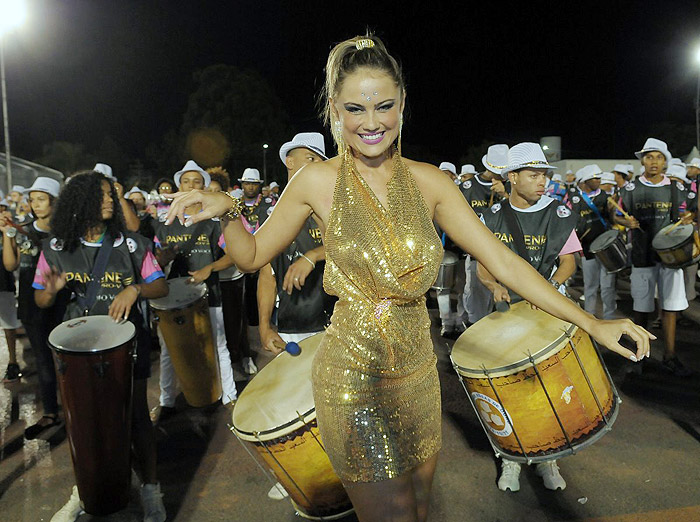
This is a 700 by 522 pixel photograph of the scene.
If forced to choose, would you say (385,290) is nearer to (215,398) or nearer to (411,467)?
(411,467)

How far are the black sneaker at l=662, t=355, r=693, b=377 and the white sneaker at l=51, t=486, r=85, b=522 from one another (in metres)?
5.67

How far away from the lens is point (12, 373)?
21.0 ft

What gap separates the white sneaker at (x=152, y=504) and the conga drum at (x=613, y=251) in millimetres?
5555

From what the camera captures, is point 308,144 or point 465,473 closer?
point 465,473

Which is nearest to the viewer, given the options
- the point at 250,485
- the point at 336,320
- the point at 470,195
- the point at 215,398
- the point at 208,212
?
the point at 208,212

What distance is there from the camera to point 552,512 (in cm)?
335

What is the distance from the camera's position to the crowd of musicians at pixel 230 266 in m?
3.59

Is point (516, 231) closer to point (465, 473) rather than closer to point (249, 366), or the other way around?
point (465, 473)

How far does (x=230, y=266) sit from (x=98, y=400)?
255cm

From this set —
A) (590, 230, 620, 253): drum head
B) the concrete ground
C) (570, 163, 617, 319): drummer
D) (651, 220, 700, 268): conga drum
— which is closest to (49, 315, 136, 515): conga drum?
the concrete ground

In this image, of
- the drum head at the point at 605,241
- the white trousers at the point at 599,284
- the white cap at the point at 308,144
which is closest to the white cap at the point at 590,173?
the white trousers at the point at 599,284

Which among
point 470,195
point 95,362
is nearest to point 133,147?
point 470,195

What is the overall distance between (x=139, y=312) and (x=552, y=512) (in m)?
3.03

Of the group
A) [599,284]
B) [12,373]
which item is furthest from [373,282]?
[599,284]
